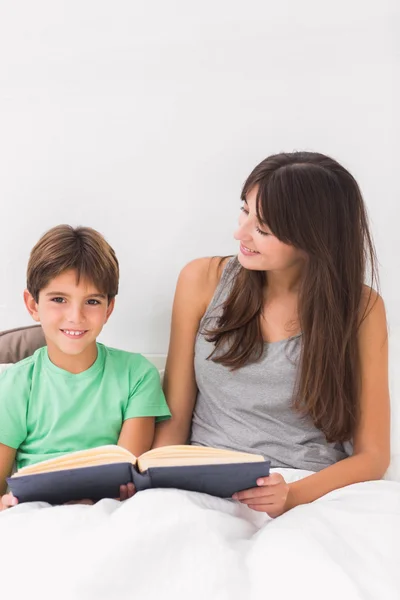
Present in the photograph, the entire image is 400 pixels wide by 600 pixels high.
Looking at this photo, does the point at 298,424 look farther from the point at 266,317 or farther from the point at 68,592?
the point at 68,592

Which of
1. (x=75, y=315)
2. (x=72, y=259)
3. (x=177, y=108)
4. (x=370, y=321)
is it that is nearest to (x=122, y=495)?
(x=75, y=315)

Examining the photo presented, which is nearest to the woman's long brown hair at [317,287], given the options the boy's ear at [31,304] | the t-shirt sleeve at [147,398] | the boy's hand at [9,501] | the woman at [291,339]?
the woman at [291,339]

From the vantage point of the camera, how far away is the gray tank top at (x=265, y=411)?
5.29ft

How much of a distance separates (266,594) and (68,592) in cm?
27

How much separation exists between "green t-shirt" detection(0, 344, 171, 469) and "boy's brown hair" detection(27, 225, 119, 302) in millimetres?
162

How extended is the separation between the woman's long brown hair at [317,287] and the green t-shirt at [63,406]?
20cm

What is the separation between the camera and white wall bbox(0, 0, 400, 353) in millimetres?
1825

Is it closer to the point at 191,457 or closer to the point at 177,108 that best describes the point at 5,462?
the point at 191,457

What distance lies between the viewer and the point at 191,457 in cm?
125

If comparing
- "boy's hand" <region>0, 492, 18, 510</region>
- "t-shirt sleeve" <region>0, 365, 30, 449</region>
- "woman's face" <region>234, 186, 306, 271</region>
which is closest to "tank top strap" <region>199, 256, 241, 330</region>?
"woman's face" <region>234, 186, 306, 271</region>

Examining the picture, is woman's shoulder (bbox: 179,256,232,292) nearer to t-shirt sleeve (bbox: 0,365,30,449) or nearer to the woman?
Result: the woman

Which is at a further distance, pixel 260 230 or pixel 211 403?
pixel 211 403

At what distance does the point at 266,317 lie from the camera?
1.66 m

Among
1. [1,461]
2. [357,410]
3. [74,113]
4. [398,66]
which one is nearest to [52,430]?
[1,461]
